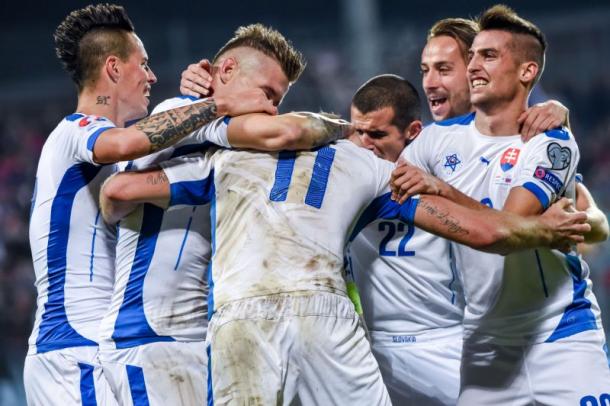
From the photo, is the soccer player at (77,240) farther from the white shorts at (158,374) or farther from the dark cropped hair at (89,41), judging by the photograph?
the white shorts at (158,374)

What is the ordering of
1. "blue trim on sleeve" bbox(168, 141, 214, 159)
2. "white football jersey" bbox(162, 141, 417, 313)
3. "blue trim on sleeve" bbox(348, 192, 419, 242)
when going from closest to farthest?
"white football jersey" bbox(162, 141, 417, 313) → "blue trim on sleeve" bbox(348, 192, 419, 242) → "blue trim on sleeve" bbox(168, 141, 214, 159)

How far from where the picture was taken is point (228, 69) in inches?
193

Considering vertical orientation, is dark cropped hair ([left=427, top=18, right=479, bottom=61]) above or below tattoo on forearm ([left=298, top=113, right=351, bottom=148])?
below

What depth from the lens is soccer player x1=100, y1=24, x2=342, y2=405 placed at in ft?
15.7

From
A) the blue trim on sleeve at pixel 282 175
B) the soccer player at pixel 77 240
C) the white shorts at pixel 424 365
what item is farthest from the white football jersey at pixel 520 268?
the soccer player at pixel 77 240

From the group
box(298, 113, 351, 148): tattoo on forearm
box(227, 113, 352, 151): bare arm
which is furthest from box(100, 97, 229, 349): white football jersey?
box(298, 113, 351, 148): tattoo on forearm

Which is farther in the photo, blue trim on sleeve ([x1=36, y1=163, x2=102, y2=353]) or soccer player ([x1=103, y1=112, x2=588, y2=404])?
blue trim on sleeve ([x1=36, y1=163, x2=102, y2=353])

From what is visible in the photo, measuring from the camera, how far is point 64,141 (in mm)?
5137

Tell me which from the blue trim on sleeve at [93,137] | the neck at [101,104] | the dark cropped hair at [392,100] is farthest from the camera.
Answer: the dark cropped hair at [392,100]

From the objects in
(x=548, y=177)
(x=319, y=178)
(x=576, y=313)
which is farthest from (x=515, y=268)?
(x=319, y=178)

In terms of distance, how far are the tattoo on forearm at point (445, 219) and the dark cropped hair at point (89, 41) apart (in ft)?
6.73

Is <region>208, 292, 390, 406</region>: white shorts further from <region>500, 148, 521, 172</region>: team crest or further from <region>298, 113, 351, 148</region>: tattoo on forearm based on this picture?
<region>500, 148, 521, 172</region>: team crest

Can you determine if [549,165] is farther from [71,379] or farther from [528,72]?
[71,379]

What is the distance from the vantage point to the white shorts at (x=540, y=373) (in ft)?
16.1
